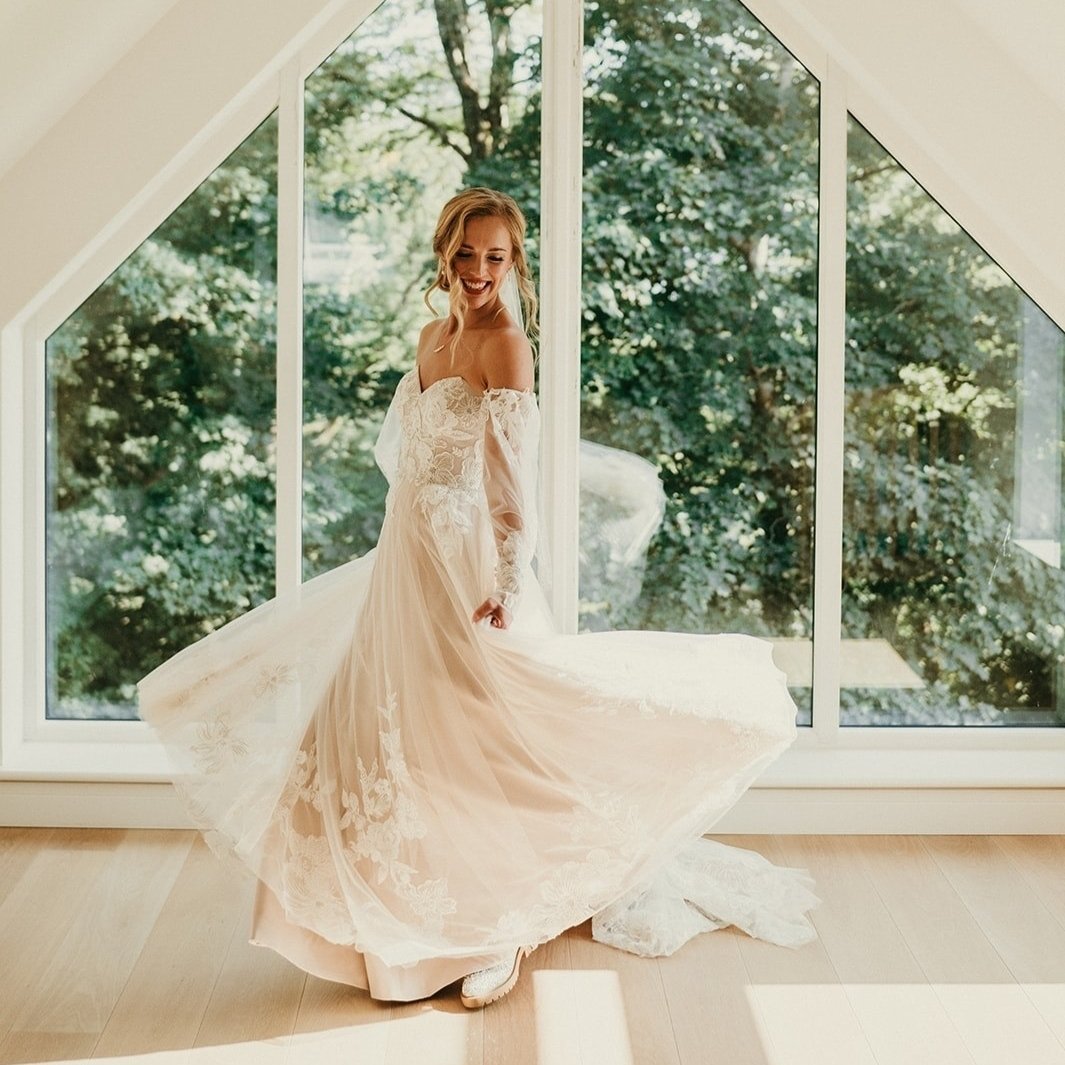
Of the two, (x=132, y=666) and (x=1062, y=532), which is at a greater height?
(x=1062, y=532)

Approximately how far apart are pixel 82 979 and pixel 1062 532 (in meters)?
2.91

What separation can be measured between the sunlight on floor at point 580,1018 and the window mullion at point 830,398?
139cm

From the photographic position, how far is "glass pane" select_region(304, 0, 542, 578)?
12.6 ft

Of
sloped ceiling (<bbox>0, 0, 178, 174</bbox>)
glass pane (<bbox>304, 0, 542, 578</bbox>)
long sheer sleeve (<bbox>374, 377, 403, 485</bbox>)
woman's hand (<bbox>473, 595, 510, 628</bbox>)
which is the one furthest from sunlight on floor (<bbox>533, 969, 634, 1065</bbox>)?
sloped ceiling (<bbox>0, 0, 178, 174</bbox>)

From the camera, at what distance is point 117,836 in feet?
12.1

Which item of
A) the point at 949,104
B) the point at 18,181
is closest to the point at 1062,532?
the point at 949,104

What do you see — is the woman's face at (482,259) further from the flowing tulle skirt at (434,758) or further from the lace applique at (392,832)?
the lace applique at (392,832)

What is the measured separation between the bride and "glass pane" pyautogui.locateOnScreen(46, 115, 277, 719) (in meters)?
1.05

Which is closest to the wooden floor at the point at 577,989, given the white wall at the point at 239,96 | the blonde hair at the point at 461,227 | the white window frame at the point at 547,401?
the white window frame at the point at 547,401

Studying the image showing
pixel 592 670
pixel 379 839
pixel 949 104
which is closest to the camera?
pixel 379 839

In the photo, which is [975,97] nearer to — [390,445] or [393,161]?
[393,161]

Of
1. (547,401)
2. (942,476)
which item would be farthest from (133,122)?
(942,476)

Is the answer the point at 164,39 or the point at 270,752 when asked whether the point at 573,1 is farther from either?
the point at 270,752

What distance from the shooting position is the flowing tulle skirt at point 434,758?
2.67m
